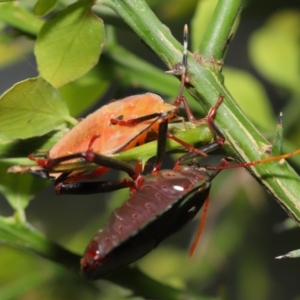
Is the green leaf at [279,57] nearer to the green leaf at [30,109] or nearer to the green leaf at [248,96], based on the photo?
the green leaf at [248,96]

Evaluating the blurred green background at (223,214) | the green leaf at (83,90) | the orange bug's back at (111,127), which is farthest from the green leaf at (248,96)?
the orange bug's back at (111,127)

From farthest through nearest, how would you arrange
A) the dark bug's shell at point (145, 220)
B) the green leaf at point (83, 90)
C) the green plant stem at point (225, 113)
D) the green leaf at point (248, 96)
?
the green leaf at point (248, 96) → the green leaf at point (83, 90) → the dark bug's shell at point (145, 220) → the green plant stem at point (225, 113)

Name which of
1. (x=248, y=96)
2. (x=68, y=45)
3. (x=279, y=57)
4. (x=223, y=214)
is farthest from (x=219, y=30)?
(x=223, y=214)

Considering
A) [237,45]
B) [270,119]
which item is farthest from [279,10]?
[237,45]

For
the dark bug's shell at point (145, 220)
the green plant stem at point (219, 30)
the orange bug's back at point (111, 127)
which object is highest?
the green plant stem at point (219, 30)

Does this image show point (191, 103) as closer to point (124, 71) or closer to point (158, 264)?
point (124, 71)

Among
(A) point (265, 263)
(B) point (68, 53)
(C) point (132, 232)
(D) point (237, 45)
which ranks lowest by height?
(A) point (265, 263)

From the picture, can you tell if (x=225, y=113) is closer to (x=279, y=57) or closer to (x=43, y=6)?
(x=43, y=6)
